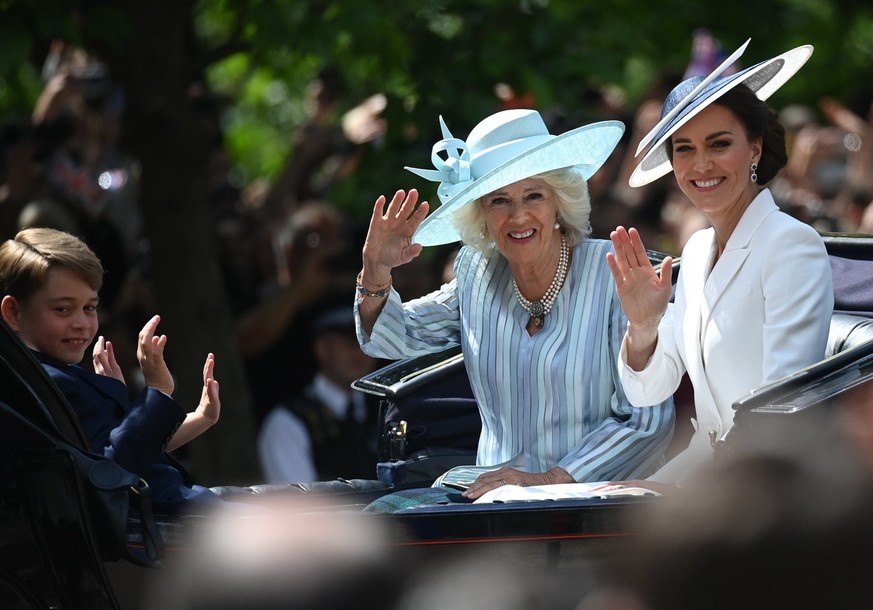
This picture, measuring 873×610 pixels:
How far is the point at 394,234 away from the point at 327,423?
7.14 feet

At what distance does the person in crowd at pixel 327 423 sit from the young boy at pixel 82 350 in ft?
6.79

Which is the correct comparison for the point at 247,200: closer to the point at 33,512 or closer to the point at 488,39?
the point at 488,39

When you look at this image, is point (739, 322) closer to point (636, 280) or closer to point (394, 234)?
point (636, 280)

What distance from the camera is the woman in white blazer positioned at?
304 centimetres

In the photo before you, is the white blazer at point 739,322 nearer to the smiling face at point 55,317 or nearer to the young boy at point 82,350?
the young boy at point 82,350

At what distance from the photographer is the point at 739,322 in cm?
314

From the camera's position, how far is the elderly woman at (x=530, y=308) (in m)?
3.40

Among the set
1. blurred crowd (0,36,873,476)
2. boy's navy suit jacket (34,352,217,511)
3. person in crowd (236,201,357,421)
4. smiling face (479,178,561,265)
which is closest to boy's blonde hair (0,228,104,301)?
boy's navy suit jacket (34,352,217,511)

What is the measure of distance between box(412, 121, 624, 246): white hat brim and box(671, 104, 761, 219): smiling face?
0.89 ft

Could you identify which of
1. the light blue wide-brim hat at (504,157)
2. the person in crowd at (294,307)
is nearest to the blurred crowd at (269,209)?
the person in crowd at (294,307)

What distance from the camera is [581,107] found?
17.3 ft

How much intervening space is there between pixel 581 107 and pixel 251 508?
2544 millimetres

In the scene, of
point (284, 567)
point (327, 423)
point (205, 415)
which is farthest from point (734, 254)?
point (327, 423)

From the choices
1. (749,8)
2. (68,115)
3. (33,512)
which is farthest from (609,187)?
(33,512)
